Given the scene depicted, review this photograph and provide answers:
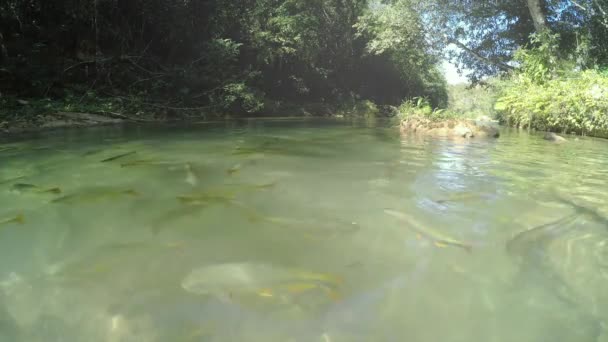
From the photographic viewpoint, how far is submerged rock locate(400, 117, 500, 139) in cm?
812

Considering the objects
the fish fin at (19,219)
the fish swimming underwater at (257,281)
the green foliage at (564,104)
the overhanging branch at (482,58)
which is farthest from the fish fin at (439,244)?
the overhanging branch at (482,58)

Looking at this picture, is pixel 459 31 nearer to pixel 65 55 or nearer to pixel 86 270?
pixel 65 55

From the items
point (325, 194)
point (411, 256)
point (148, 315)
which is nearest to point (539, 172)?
point (325, 194)

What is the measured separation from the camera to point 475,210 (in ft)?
7.64

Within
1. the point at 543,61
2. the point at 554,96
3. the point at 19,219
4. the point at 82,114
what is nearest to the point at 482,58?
Result: the point at 543,61

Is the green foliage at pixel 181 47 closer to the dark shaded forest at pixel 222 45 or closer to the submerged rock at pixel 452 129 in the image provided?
the dark shaded forest at pixel 222 45

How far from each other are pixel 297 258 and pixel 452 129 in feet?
25.8

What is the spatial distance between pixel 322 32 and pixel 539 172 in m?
21.1

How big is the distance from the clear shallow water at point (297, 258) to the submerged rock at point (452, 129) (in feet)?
16.5

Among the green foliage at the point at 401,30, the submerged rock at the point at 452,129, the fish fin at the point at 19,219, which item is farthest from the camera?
the green foliage at the point at 401,30

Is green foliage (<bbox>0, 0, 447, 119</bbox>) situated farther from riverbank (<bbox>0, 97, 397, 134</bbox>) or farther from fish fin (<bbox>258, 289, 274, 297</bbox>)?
fish fin (<bbox>258, 289, 274, 297</bbox>)

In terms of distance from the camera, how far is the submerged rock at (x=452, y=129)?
8.12 meters

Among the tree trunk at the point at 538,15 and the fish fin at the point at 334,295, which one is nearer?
the fish fin at the point at 334,295

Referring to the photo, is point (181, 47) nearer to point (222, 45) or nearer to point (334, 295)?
point (222, 45)
